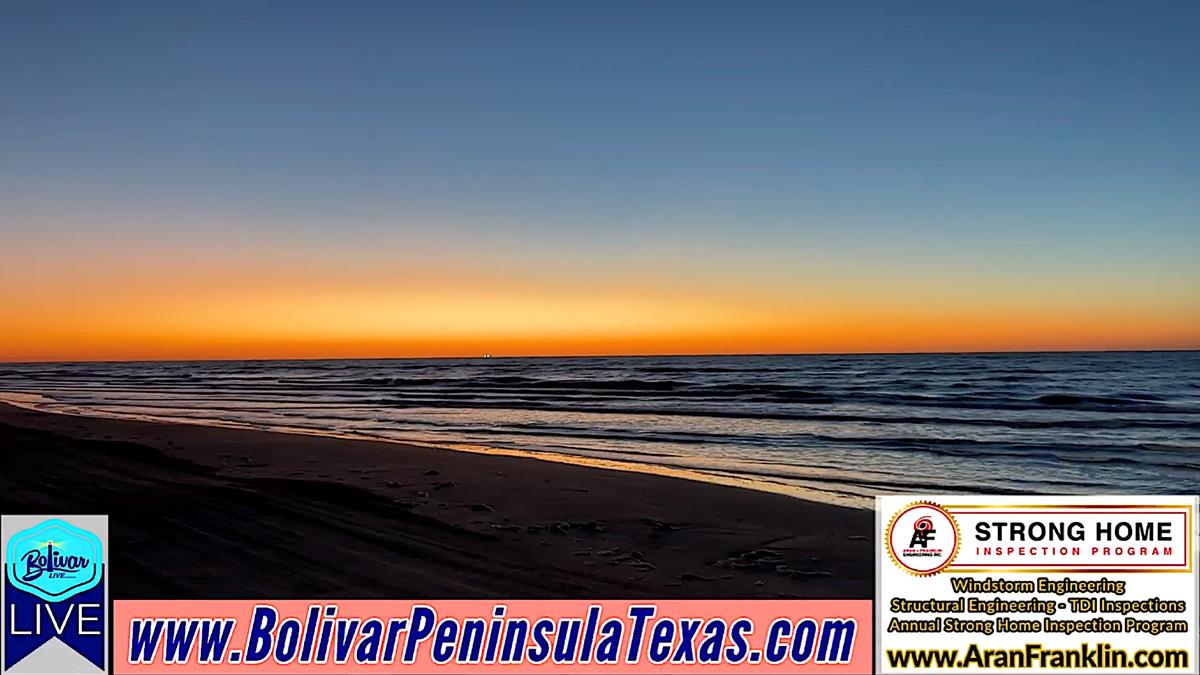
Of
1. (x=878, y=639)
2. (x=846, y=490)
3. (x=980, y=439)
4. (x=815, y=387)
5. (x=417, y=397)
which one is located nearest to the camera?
(x=878, y=639)

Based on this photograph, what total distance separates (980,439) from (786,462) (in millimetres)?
7833

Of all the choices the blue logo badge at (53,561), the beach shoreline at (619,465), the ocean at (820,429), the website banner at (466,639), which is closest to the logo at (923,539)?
the website banner at (466,639)

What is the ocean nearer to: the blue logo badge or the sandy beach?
the sandy beach

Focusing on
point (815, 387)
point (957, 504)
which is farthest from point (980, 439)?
point (815, 387)

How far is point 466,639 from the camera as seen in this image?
5.25 meters

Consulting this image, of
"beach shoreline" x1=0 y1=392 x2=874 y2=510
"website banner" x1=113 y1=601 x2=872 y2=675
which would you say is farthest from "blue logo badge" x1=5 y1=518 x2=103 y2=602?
"beach shoreline" x1=0 y1=392 x2=874 y2=510

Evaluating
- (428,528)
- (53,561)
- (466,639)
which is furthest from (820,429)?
(53,561)

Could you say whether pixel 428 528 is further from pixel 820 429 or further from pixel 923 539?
pixel 820 429

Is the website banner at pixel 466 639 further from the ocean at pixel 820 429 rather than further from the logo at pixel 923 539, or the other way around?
the ocean at pixel 820 429

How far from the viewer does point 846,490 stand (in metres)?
12.6

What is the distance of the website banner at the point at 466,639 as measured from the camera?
4.89 metres

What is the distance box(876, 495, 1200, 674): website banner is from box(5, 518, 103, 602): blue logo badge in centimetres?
536

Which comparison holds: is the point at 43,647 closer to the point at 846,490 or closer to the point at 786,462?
the point at 846,490

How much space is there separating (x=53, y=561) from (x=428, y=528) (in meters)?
3.58
